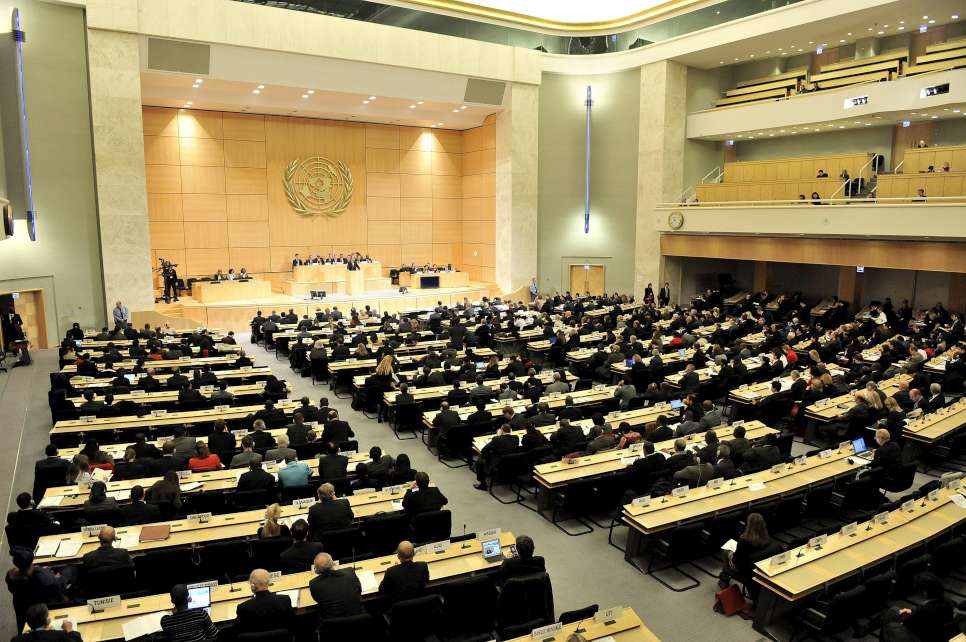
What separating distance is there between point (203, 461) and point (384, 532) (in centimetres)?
311

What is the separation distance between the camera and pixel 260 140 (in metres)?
28.7

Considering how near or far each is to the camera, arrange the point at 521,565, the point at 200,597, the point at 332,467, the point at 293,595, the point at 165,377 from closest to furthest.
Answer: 1. the point at 200,597
2. the point at 293,595
3. the point at 521,565
4. the point at 332,467
5. the point at 165,377

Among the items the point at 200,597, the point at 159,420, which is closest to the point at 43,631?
the point at 200,597

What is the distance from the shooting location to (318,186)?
30.1m

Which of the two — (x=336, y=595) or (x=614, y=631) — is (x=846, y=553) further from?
(x=336, y=595)

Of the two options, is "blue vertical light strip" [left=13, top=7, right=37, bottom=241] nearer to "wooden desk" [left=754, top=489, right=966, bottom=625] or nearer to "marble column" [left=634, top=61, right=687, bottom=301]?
"wooden desk" [left=754, top=489, right=966, bottom=625]

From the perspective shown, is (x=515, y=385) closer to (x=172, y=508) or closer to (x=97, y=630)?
(x=172, y=508)

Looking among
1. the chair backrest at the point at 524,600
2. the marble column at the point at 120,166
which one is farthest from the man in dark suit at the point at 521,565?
the marble column at the point at 120,166

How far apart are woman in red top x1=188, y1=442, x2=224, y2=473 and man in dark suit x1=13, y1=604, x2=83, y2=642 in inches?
147

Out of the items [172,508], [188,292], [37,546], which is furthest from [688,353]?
[188,292]

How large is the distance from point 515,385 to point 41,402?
1027cm

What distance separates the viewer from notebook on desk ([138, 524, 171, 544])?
6695mm

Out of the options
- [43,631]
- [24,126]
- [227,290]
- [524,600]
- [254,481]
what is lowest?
[524,600]

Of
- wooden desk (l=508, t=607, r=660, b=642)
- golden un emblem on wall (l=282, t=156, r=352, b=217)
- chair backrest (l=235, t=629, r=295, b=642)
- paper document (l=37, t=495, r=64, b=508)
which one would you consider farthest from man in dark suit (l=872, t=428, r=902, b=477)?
golden un emblem on wall (l=282, t=156, r=352, b=217)
